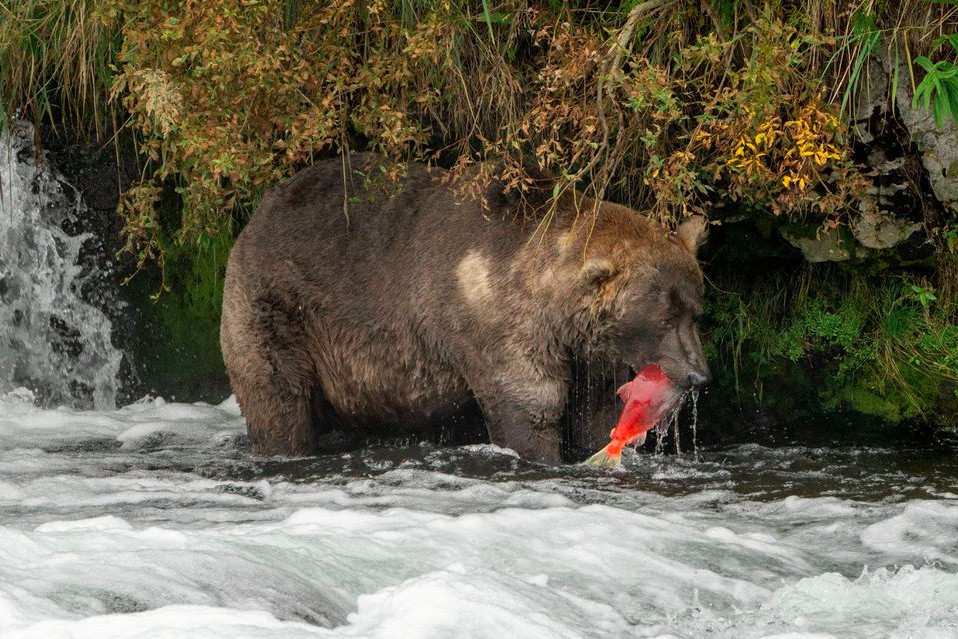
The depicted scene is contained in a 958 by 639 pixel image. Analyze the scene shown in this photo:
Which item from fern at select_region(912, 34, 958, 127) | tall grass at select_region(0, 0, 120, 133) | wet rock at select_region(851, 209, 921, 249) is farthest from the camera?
tall grass at select_region(0, 0, 120, 133)

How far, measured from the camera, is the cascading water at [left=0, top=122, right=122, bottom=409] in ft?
27.1

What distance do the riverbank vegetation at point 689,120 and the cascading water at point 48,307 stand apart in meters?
1.30

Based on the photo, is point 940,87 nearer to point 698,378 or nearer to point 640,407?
point 698,378

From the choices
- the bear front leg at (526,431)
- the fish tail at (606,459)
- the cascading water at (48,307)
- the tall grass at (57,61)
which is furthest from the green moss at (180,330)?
the fish tail at (606,459)

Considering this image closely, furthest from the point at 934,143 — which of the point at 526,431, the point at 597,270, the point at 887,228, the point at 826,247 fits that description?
the point at 526,431

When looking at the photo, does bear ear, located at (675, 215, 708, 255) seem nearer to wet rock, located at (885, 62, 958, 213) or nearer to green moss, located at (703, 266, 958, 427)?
green moss, located at (703, 266, 958, 427)

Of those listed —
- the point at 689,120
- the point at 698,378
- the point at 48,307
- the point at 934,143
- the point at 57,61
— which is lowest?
the point at 698,378

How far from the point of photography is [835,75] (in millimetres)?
6199

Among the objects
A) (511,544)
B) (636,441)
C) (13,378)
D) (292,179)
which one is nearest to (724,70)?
(636,441)

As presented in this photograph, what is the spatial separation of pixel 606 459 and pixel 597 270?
0.84 meters

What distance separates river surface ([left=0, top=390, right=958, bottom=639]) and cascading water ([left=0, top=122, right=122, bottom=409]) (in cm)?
161

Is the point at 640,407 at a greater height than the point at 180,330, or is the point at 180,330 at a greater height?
the point at 180,330

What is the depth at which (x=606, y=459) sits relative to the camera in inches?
235

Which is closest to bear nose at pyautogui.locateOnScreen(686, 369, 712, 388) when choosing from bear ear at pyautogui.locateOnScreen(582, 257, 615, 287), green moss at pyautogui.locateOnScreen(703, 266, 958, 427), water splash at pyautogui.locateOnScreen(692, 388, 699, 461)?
water splash at pyautogui.locateOnScreen(692, 388, 699, 461)
